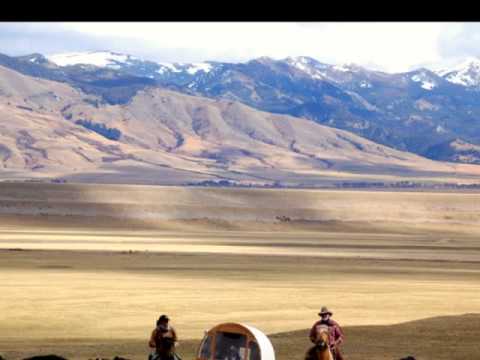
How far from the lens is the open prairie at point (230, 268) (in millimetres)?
36531

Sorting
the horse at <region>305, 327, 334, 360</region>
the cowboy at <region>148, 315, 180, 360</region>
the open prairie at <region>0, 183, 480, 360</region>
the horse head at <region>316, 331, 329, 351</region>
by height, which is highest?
the open prairie at <region>0, 183, 480, 360</region>

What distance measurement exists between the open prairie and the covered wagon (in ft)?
37.3

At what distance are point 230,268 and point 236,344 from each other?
58.8 metres

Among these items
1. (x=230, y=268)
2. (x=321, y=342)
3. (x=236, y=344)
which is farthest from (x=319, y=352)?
(x=230, y=268)

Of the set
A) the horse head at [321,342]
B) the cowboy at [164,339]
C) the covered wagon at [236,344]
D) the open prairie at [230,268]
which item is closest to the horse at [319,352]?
the horse head at [321,342]

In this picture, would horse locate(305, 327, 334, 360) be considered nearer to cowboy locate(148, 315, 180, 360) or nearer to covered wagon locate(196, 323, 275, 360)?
cowboy locate(148, 315, 180, 360)

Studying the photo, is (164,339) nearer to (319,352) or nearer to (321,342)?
(321,342)

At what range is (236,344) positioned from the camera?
16672 mm

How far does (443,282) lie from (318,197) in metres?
108

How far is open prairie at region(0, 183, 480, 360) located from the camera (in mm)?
36531

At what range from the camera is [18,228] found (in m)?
135

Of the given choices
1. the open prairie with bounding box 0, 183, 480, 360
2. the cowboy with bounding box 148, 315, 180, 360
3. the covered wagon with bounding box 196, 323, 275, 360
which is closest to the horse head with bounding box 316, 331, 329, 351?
the cowboy with bounding box 148, 315, 180, 360
